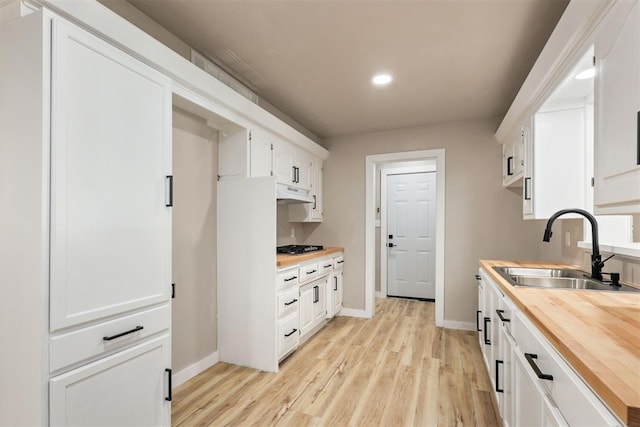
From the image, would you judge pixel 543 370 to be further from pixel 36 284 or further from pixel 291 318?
pixel 291 318

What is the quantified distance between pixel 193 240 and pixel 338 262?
6.99 feet

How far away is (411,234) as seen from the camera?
537 centimetres

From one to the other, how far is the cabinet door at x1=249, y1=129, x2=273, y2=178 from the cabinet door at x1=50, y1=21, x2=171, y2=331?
107 cm

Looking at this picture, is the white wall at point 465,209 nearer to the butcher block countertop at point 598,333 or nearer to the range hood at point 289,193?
the range hood at point 289,193

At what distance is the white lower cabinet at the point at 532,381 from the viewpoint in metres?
0.78

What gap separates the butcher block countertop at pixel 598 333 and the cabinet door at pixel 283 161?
7.68ft

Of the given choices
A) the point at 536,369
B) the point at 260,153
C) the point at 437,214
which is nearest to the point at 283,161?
the point at 260,153

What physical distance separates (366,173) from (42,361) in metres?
3.75

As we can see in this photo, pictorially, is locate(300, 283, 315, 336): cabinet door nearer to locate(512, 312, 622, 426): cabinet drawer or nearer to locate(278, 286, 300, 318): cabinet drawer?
locate(278, 286, 300, 318): cabinet drawer

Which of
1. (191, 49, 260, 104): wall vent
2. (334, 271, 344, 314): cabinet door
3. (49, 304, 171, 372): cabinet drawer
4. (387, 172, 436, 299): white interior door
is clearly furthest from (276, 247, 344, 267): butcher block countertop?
(387, 172, 436, 299): white interior door

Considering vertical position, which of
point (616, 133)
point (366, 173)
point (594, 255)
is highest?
point (366, 173)

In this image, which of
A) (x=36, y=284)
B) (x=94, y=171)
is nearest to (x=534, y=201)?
(x=94, y=171)

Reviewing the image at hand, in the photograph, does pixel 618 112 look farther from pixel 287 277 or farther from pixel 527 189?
pixel 287 277

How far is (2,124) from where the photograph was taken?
130cm
